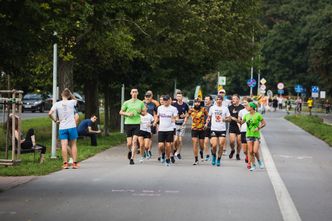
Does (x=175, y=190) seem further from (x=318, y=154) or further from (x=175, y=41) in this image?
(x=175, y=41)

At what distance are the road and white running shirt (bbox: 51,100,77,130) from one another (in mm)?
1047

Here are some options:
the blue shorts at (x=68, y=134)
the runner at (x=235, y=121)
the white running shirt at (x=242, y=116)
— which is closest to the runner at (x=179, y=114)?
the runner at (x=235, y=121)

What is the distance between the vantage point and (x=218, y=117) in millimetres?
19625

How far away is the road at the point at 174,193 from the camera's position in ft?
35.2

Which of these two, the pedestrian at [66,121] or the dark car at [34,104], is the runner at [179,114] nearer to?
the pedestrian at [66,121]

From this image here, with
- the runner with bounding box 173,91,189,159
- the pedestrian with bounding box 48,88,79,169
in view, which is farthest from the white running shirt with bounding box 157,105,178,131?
the pedestrian with bounding box 48,88,79,169

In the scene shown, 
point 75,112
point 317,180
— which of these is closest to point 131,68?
point 75,112

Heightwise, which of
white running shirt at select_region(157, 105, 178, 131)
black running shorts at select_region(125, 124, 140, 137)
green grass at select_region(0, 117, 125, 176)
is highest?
white running shirt at select_region(157, 105, 178, 131)

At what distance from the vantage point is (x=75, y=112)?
18250 millimetres

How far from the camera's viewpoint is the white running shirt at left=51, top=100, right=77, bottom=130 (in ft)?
58.6

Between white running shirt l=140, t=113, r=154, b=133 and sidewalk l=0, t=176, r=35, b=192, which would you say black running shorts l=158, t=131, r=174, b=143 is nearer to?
white running shirt l=140, t=113, r=154, b=133

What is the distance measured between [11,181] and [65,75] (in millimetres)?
11317

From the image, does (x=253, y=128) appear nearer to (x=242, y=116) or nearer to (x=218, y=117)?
(x=218, y=117)

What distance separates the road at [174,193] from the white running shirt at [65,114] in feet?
3.43
